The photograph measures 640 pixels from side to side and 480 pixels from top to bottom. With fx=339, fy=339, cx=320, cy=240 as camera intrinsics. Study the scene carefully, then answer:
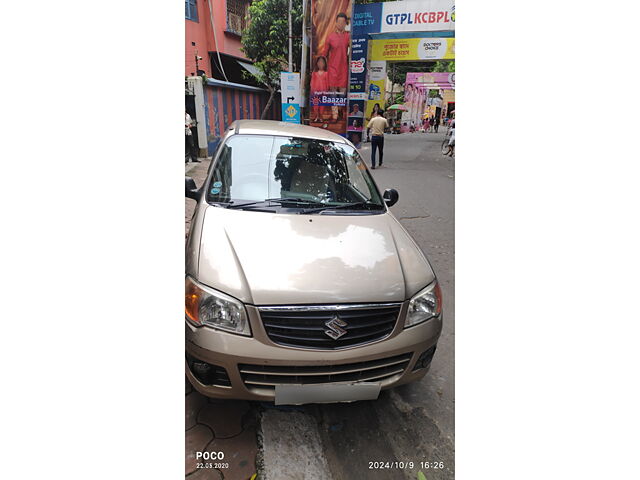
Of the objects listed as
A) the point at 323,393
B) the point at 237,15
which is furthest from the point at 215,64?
the point at 323,393

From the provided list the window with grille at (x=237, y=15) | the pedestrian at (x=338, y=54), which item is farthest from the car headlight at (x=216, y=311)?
the pedestrian at (x=338, y=54)

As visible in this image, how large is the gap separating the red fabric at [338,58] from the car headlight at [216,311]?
8674 mm

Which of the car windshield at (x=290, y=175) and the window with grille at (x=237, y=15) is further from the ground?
the window with grille at (x=237, y=15)

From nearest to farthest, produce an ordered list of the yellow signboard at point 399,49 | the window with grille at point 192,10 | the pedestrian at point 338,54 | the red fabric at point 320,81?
the window with grille at point 192,10, the yellow signboard at point 399,49, the pedestrian at point 338,54, the red fabric at point 320,81

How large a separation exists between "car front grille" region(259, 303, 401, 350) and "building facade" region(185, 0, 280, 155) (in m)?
1.50

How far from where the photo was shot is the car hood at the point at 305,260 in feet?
5.17

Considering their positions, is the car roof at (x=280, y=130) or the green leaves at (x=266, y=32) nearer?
the car roof at (x=280, y=130)

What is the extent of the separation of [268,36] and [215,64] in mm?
1067

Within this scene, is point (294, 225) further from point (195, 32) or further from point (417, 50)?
point (417, 50)

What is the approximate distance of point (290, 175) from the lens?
241 cm

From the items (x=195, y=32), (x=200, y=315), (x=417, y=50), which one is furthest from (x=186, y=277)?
(x=417, y=50)

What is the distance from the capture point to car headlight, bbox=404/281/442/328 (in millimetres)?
1747

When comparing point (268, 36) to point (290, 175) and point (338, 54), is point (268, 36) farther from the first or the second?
point (338, 54)

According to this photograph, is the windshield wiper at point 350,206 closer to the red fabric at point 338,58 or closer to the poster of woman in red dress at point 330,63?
the poster of woman in red dress at point 330,63
